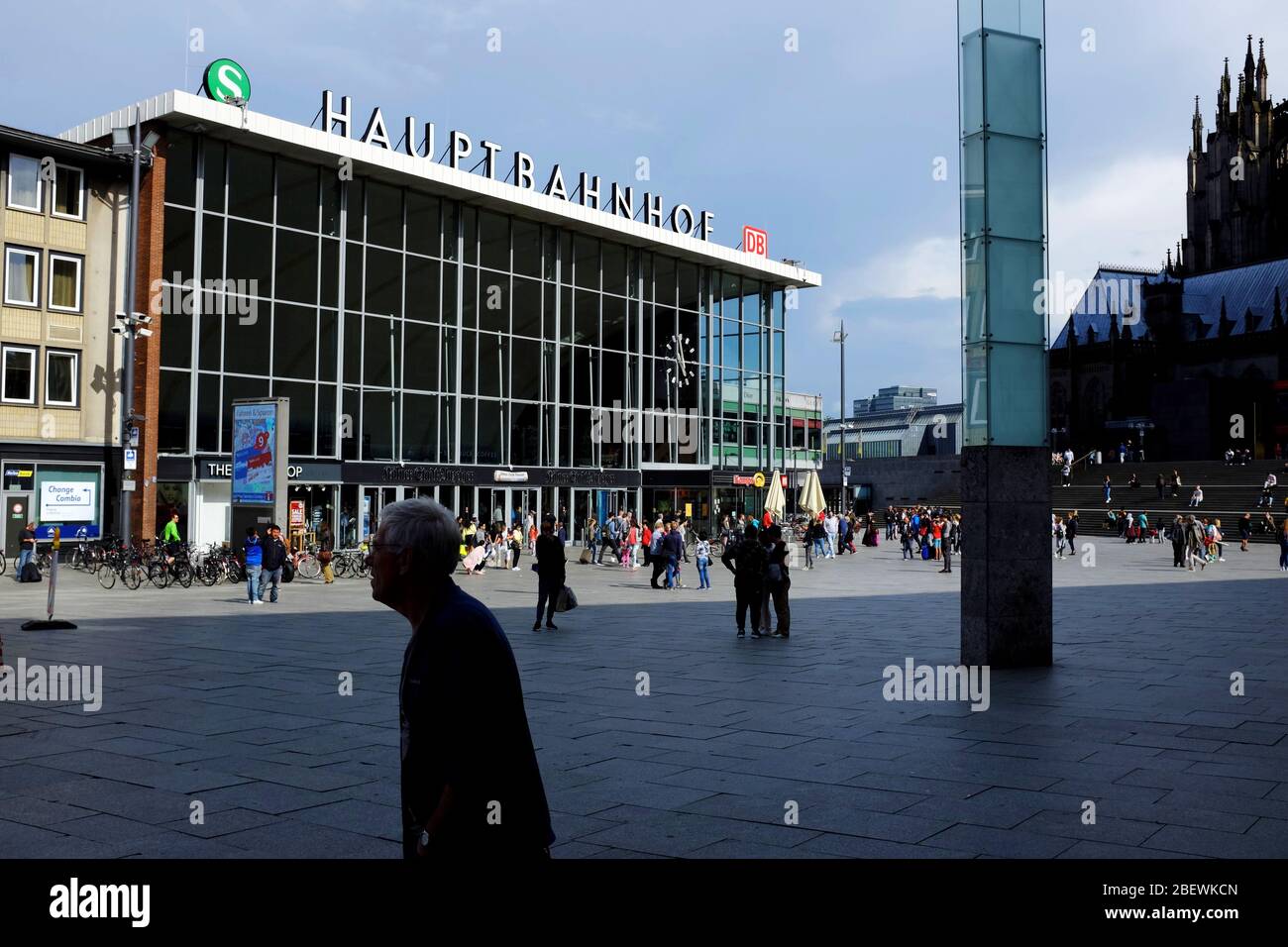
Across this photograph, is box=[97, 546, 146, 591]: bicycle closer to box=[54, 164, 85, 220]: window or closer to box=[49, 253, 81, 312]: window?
box=[49, 253, 81, 312]: window

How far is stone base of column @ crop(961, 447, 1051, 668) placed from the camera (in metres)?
13.4

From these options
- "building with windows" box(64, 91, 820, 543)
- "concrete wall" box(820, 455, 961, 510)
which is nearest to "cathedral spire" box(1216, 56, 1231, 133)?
"concrete wall" box(820, 455, 961, 510)

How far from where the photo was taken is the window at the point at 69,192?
34.8m

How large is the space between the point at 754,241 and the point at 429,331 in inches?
839

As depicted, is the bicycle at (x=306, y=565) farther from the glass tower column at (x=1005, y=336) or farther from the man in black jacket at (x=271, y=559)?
the glass tower column at (x=1005, y=336)

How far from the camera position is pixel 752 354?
5925cm

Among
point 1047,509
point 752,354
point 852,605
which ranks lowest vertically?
point 852,605

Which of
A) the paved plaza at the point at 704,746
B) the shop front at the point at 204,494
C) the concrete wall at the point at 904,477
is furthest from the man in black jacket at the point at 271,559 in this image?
the concrete wall at the point at 904,477

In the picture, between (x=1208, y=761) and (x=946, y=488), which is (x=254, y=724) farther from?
(x=946, y=488)

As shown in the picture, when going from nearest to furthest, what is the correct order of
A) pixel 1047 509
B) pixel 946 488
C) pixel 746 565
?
pixel 1047 509
pixel 746 565
pixel 946 488

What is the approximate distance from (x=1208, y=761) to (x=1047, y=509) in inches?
Result: 236

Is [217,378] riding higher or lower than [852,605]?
higher

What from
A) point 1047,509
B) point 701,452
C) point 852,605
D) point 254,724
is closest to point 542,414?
point 701,452

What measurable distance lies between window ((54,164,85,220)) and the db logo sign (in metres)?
32.5
